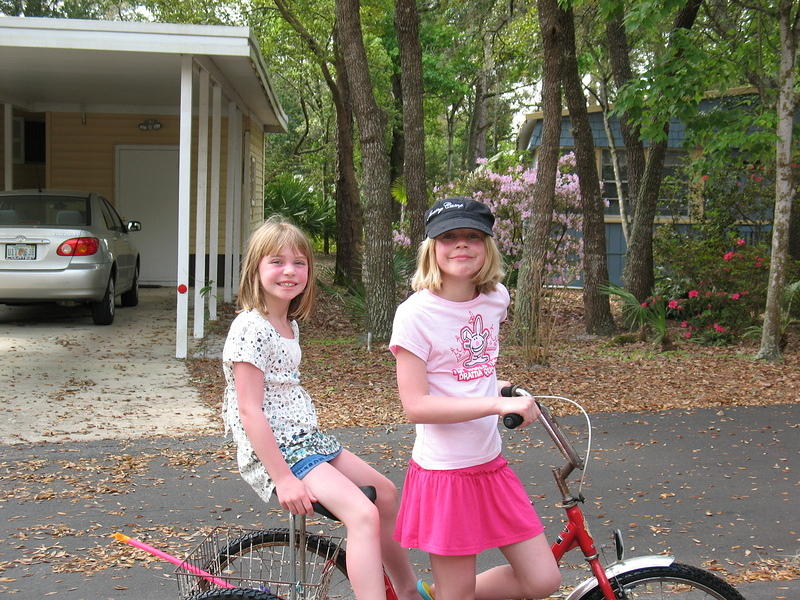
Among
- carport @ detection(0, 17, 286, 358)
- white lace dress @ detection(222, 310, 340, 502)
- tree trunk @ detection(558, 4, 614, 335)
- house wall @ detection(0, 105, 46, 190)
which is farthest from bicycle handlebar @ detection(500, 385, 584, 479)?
house wall @ detection(0, 105, 46, 190)

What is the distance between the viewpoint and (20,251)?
11.4 m

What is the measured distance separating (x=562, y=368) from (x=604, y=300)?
12.0ft

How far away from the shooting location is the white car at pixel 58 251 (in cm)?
1136

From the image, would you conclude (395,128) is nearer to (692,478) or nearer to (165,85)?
(165,85)

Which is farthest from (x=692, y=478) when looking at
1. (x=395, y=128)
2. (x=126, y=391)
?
(x=395, y=128)

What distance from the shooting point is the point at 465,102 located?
146 ft

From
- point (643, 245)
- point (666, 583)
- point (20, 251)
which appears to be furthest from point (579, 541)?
point (643, 245)

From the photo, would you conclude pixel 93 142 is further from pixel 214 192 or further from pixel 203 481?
pixel 203 481

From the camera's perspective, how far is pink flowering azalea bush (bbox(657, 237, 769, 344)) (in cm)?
1255

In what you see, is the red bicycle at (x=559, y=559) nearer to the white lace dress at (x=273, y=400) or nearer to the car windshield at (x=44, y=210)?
the white lace dress at (x=273, y=400)

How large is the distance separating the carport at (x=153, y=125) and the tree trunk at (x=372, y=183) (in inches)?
45.1

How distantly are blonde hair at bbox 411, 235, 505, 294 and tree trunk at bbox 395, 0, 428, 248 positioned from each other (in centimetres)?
844

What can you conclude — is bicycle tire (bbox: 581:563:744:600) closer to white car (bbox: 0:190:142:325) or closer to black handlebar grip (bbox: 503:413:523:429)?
black handlebar grip (bbox: 503:413:523:429)

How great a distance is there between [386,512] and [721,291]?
10.9 metres
